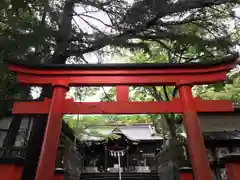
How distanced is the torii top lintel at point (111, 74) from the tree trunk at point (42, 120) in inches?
48.7

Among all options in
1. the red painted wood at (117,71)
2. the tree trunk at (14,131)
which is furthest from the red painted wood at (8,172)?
the tree trunk at (14,131)

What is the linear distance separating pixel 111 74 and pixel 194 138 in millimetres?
1957

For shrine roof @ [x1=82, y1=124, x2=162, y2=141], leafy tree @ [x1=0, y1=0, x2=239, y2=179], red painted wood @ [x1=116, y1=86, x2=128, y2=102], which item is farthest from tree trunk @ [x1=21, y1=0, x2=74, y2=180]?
shrine roof @ [x1=82, y1=124, x2=162, y2=141]

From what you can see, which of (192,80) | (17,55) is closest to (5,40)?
(17,55)

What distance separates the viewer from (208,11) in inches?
246

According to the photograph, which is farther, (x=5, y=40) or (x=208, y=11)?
(x=208, y=11)

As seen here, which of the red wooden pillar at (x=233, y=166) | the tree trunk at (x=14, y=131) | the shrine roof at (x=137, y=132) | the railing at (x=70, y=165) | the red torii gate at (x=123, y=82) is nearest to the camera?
the red wooden pillar at (x=233, y=166)

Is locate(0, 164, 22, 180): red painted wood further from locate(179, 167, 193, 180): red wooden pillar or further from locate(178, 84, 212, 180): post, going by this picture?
locate(179, 167, 193, 180): red wooden pillar

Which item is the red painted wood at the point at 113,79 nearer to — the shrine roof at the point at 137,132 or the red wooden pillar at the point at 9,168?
the red wooden pillar at the point at 9,168

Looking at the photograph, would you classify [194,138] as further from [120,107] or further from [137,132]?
[137,132]

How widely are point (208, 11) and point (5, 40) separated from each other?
17.3 feet

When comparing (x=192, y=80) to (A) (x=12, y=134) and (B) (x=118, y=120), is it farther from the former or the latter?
(B) (x=118, y=120)

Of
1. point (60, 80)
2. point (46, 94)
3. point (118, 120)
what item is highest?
point (118, 120)

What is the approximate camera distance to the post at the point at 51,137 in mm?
3587
